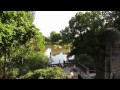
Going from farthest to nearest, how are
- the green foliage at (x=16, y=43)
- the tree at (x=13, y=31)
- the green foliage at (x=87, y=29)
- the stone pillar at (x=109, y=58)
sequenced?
the green foliage at (x=87, y=29), the green foliage at (x=16, y=43), the tree at (x=13, y=31), the stone pillar at (x=109, y=58)

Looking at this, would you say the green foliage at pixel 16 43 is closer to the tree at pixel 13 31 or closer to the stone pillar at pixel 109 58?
the tree at pixel 13 31

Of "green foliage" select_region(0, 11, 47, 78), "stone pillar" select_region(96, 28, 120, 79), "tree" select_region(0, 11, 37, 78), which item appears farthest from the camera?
"green foliage" select_region(0, 11, 47, 78)

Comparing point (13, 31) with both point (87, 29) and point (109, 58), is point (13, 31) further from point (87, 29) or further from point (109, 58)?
point (87, 29)

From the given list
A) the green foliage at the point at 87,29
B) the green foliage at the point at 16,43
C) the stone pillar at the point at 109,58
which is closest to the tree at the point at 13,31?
the green foliage at the point at 16,43

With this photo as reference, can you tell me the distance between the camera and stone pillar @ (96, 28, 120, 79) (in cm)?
936

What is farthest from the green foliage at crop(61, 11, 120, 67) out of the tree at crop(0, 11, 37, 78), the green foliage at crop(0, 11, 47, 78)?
the tree at crop(0, 11, 37, 78)

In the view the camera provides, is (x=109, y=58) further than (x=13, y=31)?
No

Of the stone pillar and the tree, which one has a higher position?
the tree

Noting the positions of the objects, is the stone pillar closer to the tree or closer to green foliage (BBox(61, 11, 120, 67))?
the tree

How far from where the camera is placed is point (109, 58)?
9.38 meters

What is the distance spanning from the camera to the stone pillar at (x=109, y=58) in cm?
936

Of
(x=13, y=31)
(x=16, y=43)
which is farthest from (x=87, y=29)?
(x=13, y=31)
